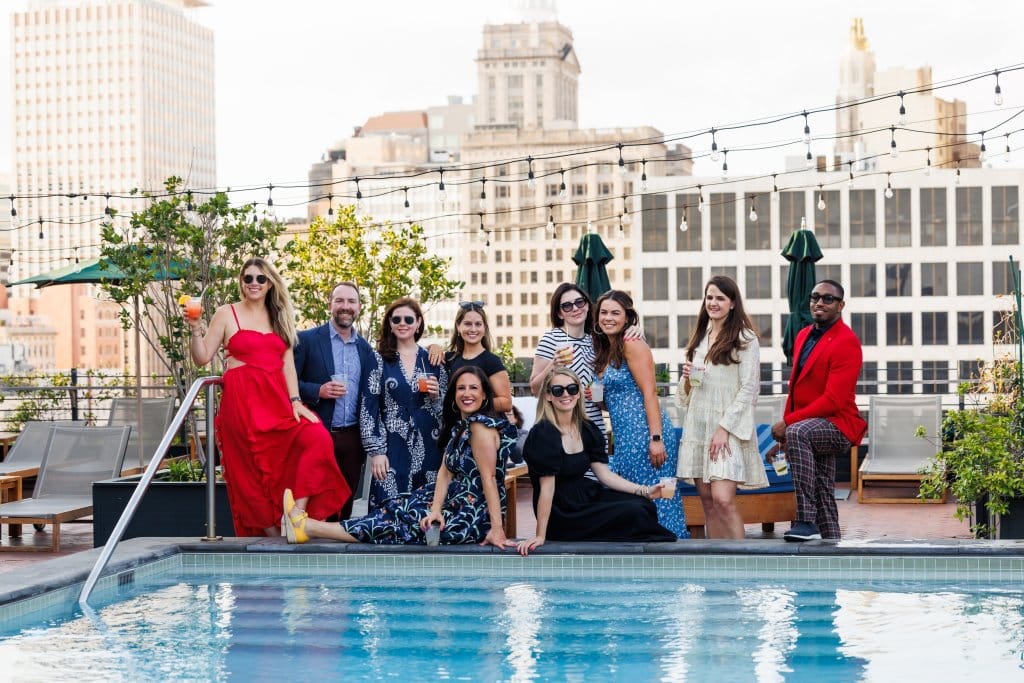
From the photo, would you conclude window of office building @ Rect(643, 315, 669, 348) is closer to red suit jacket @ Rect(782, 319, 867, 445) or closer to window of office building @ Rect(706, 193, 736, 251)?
window of office building @ Rect(706, 193, 736, 251)

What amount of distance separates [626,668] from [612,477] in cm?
180

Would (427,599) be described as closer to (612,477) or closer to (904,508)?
(612,477)

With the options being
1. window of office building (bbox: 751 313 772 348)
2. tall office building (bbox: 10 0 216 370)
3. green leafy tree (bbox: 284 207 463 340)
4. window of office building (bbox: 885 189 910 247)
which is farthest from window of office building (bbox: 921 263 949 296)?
tall office building (bbox: 10 0 216 370)

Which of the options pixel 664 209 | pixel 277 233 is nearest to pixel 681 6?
pixel 664 209

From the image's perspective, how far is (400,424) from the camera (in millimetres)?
7012

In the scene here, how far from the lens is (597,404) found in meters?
7.11

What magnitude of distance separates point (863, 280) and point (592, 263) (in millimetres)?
68865

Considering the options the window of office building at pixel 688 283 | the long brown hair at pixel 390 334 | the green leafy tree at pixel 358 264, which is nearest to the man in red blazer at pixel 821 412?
the long brown hair at pixel 390 334

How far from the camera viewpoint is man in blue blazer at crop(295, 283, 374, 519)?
7133mm

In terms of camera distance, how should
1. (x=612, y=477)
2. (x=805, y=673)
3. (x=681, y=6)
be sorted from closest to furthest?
1. (x=805, y=673)
2. (x=612, y=477)
3. (x=681, y=6)

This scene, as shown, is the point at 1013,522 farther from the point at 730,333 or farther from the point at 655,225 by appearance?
the point at 655,225

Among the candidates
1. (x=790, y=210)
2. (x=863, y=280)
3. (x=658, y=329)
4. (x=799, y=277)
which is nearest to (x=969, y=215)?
(x=863, y=280)

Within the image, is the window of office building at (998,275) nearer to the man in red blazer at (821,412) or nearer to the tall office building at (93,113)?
the man in red blazer at (821,412)

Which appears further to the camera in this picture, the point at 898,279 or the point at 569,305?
the point at 898,279
